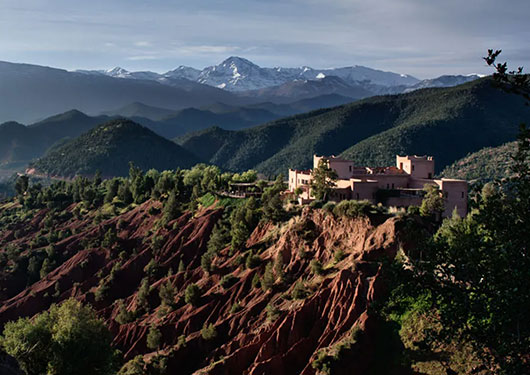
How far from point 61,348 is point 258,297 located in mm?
20174

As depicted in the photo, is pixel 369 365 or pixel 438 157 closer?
pixel 369 365

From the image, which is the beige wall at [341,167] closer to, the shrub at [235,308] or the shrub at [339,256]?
the shrub at [339,256]

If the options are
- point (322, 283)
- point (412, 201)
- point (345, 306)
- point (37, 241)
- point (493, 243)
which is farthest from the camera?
point (37, 241)

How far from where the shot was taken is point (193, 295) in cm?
5650

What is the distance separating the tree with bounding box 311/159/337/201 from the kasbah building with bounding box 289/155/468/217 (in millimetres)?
757

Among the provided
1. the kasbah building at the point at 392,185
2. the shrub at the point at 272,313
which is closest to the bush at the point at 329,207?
the kasbah building at the point at 392,185

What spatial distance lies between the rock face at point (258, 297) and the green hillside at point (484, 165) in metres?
84.5

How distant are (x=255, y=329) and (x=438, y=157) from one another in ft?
506

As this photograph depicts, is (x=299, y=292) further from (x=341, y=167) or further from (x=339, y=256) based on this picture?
(x=341, y=167)

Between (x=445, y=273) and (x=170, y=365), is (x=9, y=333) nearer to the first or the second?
(x=170, y=365)

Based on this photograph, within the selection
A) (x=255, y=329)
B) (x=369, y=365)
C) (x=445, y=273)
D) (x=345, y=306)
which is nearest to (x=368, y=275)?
(x=345, y=306)

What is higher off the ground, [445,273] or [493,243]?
[493,243]

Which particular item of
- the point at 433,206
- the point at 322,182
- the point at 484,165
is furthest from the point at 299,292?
the point at 484,165

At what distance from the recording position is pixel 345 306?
138ft
